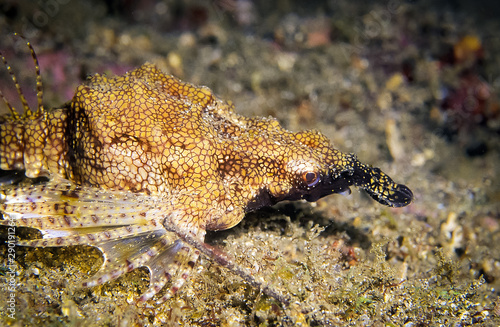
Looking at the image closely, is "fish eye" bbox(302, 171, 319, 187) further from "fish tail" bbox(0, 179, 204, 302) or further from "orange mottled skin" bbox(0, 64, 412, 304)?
"fish tail" bbox(0, 179, 204, 302)

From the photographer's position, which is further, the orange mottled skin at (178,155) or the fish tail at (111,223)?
the orange mottled skin at (178,155)

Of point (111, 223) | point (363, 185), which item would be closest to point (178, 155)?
point (111, 223)

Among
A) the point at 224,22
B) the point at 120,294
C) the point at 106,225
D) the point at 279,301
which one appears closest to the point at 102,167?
the point at 106,225

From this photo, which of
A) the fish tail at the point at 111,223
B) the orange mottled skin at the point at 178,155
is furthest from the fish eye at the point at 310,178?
the fish tail at the point at 111,223

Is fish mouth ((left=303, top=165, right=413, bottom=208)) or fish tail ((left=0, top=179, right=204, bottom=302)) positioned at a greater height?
fish mouth ((left=303, top=165, right=413, bottom=208))

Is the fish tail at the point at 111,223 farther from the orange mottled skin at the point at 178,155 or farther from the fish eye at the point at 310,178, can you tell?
the fish eye at the point at 310,178

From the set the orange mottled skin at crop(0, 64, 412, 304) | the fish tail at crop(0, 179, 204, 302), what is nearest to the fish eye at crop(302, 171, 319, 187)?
the orange mottled skin at crop(0, 64, 412, 304)

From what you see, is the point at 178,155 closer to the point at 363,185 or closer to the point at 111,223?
the point at 111,223

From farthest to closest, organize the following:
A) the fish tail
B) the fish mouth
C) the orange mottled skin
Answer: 1. the fish mouth
2. the orange mottled skin
3. the fish tail
